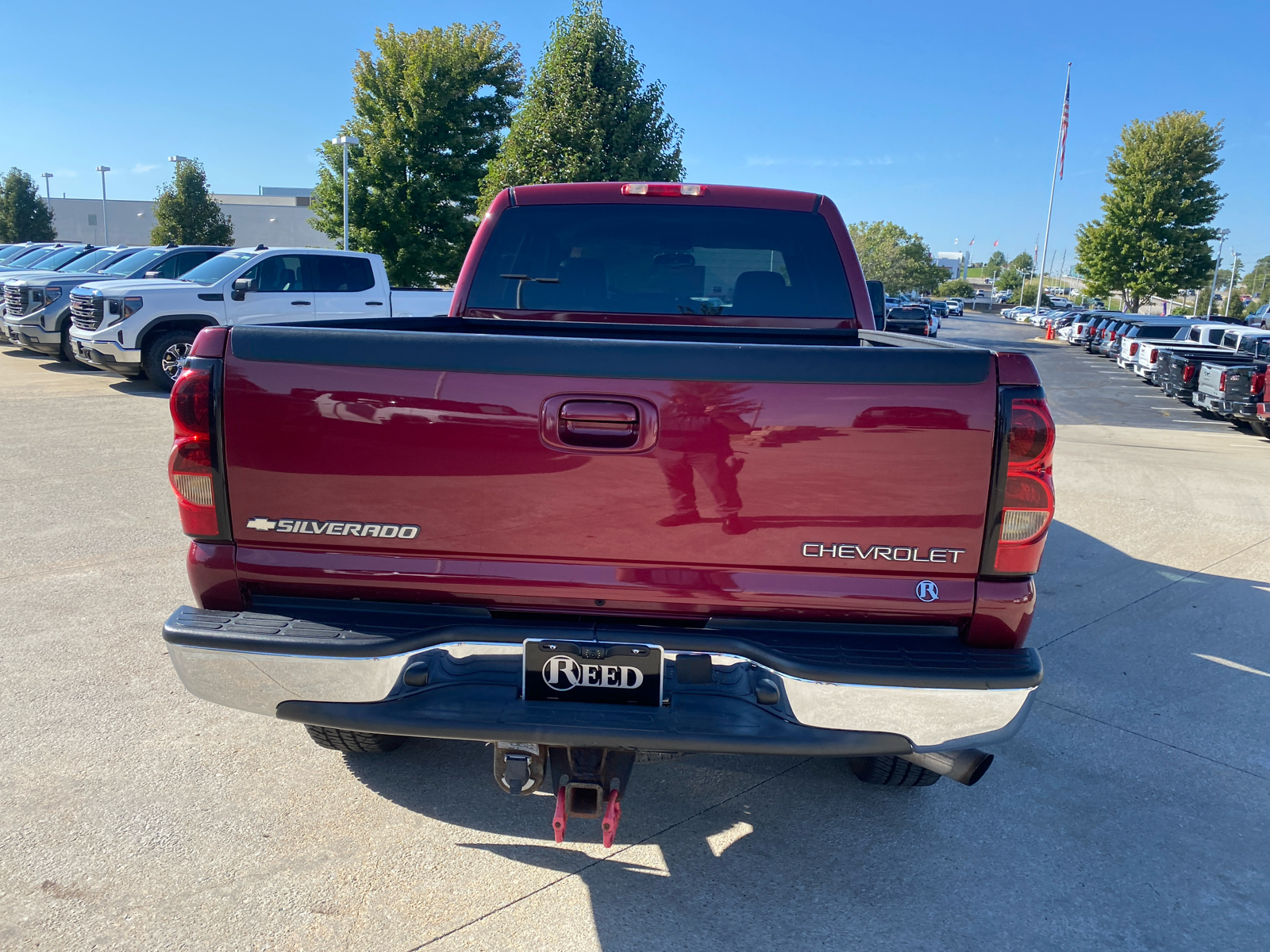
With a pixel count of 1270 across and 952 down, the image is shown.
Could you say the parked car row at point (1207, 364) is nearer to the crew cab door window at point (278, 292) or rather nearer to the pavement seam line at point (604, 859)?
the pavement seam line at point (604, 859)

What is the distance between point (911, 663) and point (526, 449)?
1145mm

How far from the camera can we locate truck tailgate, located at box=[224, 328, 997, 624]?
2406 millimetres

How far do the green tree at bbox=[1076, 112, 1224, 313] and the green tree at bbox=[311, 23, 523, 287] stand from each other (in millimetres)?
34777

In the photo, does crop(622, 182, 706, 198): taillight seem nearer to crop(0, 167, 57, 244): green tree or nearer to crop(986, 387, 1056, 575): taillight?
crop(986, 387, 1056, 575): taillight

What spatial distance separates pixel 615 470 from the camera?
246cm

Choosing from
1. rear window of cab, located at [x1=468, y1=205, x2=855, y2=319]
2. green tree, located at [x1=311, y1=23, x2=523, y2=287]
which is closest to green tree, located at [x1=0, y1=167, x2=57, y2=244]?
green tree, located at [x1=311, y1=23, x2=523, y2=287]

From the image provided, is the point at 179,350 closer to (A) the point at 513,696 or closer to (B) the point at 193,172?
(A) the point at 513,696

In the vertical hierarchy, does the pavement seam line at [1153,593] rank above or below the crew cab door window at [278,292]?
below

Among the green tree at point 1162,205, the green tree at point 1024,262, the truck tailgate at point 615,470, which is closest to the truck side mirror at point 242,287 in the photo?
the truck tailgate at point 615,470

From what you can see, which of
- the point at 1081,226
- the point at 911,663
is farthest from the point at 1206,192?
the point at 911,663

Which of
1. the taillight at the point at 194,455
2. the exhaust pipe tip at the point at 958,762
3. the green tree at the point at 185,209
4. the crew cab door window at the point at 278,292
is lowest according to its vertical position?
the exhaust pipe tip at the point at 958,762

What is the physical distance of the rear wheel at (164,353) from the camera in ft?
42.6

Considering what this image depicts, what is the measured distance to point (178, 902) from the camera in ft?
8.87

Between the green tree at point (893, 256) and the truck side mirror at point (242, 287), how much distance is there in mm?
80664
